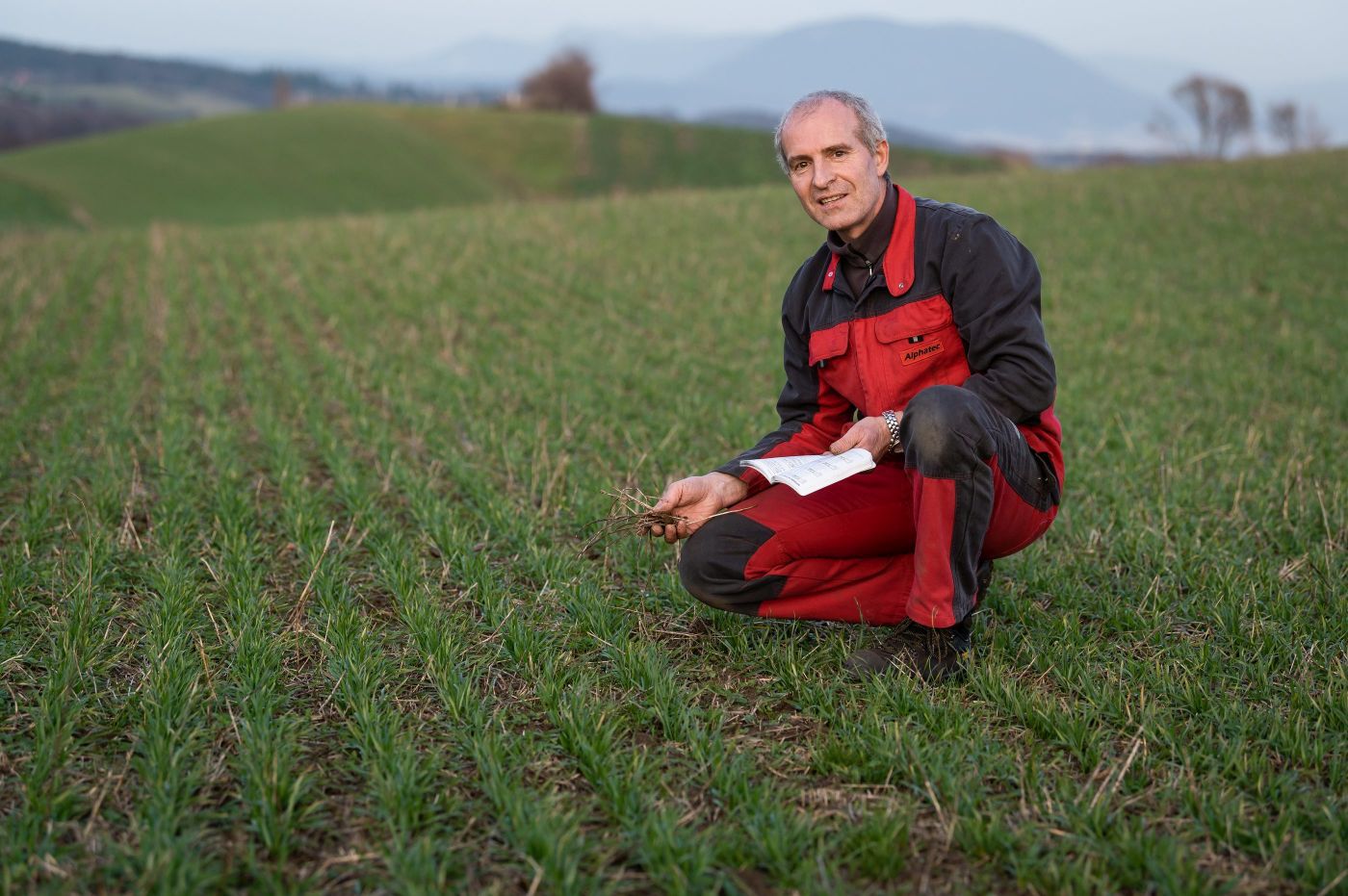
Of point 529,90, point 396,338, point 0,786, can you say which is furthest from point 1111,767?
point 529,90

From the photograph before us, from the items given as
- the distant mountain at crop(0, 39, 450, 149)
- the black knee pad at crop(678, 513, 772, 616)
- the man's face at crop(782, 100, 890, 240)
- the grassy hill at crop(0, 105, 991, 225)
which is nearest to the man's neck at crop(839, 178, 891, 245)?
the man's face at crop(782, 100, 890, 240)

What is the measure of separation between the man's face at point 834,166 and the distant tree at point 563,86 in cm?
8077

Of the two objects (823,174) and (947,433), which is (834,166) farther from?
(947,433)

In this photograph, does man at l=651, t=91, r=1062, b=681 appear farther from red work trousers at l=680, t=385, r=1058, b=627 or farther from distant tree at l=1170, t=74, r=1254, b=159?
distant tree at l=1170, t=74, r=1254, b=159

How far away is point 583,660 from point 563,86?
83.8m

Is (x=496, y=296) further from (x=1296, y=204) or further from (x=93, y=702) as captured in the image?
(x=1296, y=204)

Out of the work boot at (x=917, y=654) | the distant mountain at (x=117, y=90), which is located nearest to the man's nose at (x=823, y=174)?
the work boot at (x=917, y=654)

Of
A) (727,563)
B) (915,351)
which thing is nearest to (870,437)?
(915,351)

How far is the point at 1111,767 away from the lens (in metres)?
2.93

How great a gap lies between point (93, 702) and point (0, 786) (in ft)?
1.65

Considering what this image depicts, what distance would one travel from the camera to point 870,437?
353cm

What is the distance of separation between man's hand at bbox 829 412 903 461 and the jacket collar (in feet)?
1.50

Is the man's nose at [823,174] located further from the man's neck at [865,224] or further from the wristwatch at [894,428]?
the wristwatch at [894,428]

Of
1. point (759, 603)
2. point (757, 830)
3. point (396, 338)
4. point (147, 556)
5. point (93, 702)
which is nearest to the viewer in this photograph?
point (757, 830)
